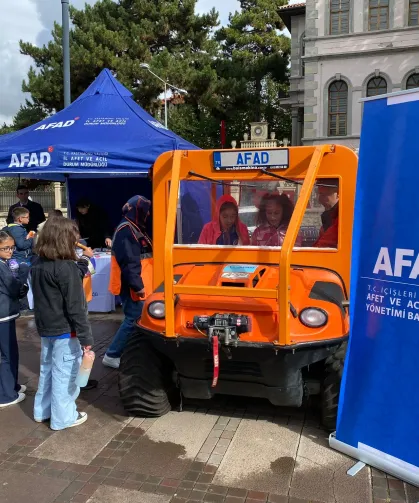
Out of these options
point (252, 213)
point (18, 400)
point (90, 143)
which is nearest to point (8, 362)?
point (18, 400)

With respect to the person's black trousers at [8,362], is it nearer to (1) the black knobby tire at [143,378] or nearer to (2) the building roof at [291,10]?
(1) the black knobby tire at [143,378]

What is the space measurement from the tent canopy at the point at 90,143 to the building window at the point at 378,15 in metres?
24.1

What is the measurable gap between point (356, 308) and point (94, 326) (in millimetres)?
4539

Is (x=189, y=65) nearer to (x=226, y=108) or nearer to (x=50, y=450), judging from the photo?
(x=226, y=108)

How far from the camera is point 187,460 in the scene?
3326mm

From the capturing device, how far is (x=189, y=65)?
30.3 metres

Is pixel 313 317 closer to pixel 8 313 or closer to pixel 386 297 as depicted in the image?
pixel 386 297

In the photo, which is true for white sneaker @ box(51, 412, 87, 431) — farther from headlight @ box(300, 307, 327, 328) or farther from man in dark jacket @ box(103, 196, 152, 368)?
headlight @ box(300, 307, 327, 328)

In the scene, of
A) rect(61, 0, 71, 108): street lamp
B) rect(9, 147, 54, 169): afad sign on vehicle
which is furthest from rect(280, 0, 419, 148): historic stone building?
rect(9, 147, 54, 169): afad sign on vehicle

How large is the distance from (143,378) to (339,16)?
29.0 metres

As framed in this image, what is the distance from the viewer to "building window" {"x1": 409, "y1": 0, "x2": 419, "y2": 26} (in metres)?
26.5

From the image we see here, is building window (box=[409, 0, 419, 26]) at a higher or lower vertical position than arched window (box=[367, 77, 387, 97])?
higher

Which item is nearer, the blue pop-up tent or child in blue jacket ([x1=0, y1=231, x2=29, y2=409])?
child in blue jacket ([x1=0, y1=231, x2=29, y2=409])

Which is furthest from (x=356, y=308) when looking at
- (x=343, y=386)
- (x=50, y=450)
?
(x=50, y=450)
